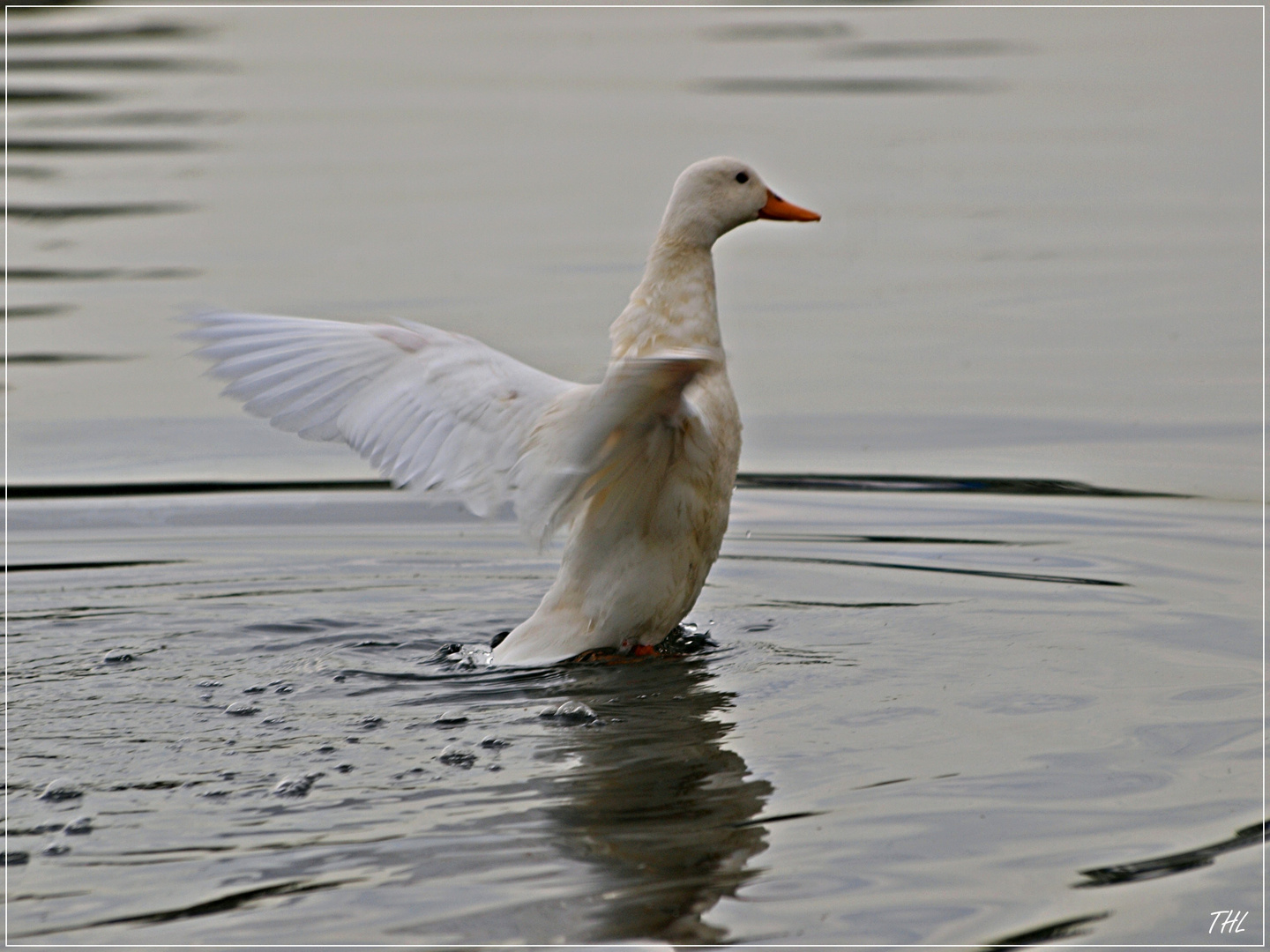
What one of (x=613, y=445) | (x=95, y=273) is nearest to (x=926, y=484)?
(x=613, y=445)

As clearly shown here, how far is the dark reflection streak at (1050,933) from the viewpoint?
13.7 ft

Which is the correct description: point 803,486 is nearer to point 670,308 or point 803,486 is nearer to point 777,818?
point 670,308

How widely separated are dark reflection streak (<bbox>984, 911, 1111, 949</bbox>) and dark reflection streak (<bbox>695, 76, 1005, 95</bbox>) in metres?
12.4

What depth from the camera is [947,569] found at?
731 cm

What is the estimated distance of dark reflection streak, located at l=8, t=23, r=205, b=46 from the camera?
65.4 ft

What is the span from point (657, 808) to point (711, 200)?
8.38 feet

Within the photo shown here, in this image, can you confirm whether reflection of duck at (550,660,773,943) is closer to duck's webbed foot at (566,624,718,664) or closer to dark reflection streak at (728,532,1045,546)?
duck's webbed foot at (566,624,718,664)

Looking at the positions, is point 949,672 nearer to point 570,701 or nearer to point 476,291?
point 570,701

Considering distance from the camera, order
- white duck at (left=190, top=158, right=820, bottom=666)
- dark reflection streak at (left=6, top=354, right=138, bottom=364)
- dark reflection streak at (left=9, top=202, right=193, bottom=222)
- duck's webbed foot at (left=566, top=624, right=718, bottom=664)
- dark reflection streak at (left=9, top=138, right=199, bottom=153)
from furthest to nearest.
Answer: dark reflection streak at (left=9, top=138, right=199, bottom=153), dark reflection streak at (left=9, top=202, right=193, bottom=222), dark reflection streak at (left=6, top=354, right=138, bottom=364), duck's webbed foot at (left=566, top=624, right=718, bottom=664), white duck at (left=190, top=158, right=820, bottom=666)

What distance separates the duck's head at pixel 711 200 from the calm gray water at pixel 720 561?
1.54 m

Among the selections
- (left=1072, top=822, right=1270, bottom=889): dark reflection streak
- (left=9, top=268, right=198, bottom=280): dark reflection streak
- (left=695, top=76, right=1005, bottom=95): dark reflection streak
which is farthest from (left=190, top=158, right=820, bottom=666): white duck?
(left=695, top=76, right=1005, bottom=95): dark reflection streak

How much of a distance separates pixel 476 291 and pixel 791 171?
3.11 meters

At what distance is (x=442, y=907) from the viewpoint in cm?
430

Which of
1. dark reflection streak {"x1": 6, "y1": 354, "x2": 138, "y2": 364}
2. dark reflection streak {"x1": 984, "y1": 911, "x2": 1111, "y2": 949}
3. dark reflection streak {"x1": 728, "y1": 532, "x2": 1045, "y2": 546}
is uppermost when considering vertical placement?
dark reflection streak {"x1": 6, "y1": 354, "x2": 138, "y2": 364}
